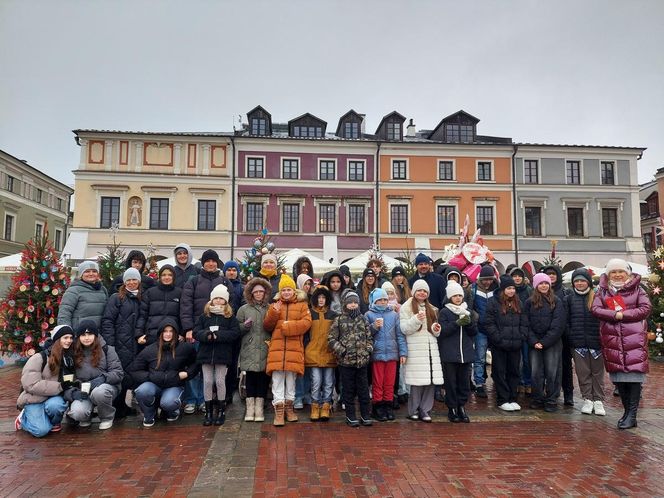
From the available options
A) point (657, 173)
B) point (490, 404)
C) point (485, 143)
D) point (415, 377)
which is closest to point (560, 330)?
point (490, 404)

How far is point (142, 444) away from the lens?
5090mm

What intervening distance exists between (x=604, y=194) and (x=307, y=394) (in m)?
30.2

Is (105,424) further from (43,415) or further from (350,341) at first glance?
(350,341)

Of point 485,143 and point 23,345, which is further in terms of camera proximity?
point 485,143

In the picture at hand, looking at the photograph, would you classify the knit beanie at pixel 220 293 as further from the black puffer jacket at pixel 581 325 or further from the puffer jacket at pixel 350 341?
the black puffer jacket at pixel 581 325

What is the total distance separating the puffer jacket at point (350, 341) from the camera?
5.79 m

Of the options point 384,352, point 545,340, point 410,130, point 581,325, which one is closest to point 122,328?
point 384,352

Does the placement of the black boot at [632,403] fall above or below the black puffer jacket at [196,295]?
below

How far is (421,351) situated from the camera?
19.8 feet

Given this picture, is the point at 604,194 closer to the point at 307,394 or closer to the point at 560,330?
the point at 560,330

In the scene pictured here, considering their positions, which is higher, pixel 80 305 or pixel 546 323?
pixel 80 305

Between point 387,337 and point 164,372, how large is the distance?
299 cm

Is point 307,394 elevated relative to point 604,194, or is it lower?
lower

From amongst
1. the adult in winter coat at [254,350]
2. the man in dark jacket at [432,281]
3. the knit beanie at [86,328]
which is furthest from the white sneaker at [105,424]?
the man in dark jacket at [432,281]
